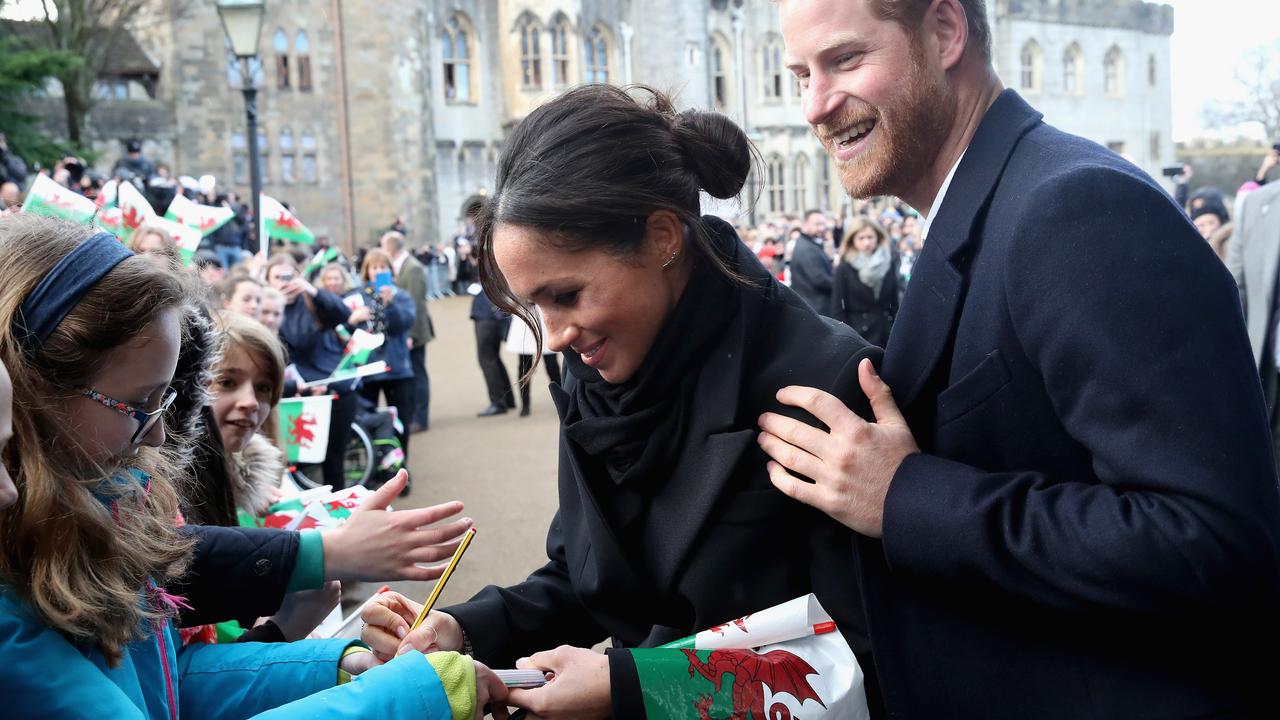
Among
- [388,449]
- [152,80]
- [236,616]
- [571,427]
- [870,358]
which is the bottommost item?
[388,449]

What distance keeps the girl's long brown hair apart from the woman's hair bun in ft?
3.05

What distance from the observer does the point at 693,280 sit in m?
2.07

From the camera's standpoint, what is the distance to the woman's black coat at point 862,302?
1077 centimetres

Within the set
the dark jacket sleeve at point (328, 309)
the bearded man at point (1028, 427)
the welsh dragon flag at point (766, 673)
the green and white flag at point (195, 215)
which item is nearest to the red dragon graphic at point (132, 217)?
the green and white flag at point (195, 215)

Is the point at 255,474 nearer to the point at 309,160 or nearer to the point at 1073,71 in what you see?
the point at 309,160

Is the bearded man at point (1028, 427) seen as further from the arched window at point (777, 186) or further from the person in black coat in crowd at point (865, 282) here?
the arched window at point (777, 186)

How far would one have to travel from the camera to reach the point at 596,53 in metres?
40.3

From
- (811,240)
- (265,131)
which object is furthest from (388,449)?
(265,131)

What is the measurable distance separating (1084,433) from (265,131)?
3485cm

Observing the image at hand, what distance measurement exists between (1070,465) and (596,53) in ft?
132

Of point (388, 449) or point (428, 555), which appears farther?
point (388, 449)

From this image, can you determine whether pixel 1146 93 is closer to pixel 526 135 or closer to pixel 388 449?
pixel 388 449

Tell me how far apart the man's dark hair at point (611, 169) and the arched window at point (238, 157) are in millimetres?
33261

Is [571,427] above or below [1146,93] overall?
below
